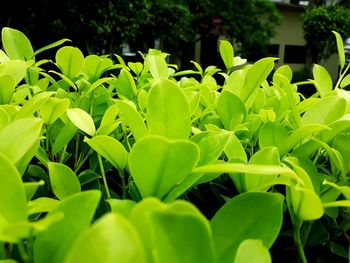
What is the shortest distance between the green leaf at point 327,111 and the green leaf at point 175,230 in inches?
13.4

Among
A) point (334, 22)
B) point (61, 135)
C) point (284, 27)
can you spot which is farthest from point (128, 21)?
point (284, 27)

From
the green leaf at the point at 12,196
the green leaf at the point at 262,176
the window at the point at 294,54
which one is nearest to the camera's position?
the green leaf at the point at 12,196

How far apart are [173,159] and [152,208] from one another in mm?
89

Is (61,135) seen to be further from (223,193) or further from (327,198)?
(327,198)

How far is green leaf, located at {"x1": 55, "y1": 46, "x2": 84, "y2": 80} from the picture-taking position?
A: 78 cm

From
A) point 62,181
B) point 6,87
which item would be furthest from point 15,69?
point 62,181

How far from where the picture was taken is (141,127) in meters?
0.46

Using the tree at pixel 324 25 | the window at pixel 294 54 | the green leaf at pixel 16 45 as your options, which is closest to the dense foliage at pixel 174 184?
the green leaf at pixel 16 45

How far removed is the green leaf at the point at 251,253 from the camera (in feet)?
1.03

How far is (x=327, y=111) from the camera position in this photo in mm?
562

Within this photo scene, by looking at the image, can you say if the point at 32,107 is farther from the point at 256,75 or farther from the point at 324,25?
the point at 324,25

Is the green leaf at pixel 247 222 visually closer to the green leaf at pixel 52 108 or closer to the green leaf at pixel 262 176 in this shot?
the green leaf at pixel 262 176

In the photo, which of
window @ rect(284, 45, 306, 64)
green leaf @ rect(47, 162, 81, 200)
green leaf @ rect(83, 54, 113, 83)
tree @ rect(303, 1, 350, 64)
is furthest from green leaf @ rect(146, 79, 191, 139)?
window @ rect(284, 45, 306, 64)

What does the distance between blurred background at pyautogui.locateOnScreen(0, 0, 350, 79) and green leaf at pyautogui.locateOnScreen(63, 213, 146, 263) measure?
736 cm
